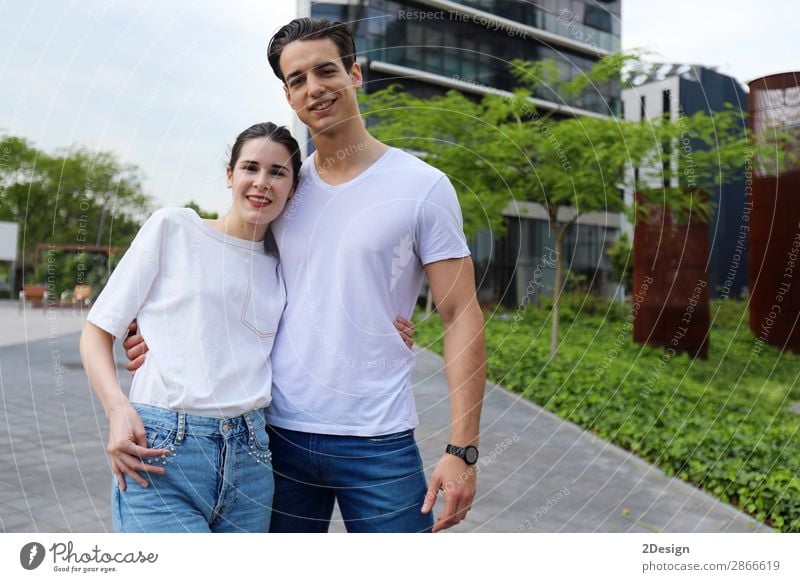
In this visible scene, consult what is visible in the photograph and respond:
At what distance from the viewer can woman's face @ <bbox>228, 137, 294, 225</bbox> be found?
1.41 metres

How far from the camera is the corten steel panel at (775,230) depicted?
10.8 feet

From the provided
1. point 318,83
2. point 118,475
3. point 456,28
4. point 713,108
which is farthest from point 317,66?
point 713,108

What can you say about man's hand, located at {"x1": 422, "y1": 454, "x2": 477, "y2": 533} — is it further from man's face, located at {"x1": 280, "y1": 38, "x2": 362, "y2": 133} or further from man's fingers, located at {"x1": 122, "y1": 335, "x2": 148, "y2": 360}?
man's face, located at {"x1": 280, "y1": 38, "x2": 362, "y2": 133}

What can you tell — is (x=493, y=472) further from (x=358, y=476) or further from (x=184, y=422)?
(x=184, y=422)

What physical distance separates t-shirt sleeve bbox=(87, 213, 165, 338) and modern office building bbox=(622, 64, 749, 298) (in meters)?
1.84

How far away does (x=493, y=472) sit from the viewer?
11.1 feet

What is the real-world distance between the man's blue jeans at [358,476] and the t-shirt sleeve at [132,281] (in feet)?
1.28

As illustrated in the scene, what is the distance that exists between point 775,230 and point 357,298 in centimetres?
335

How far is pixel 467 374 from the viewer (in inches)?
58.7

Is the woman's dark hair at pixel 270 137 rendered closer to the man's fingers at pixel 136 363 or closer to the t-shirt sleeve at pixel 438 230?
the t-shirt sleeve at pixel 438 230

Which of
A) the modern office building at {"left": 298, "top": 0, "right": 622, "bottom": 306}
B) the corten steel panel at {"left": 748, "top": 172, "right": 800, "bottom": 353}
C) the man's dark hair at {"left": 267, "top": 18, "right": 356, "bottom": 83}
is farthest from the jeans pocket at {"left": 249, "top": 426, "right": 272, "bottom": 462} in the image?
the corten steel panel at {"left": 748, "top": 172, "right": 800, "bottom": 353}
